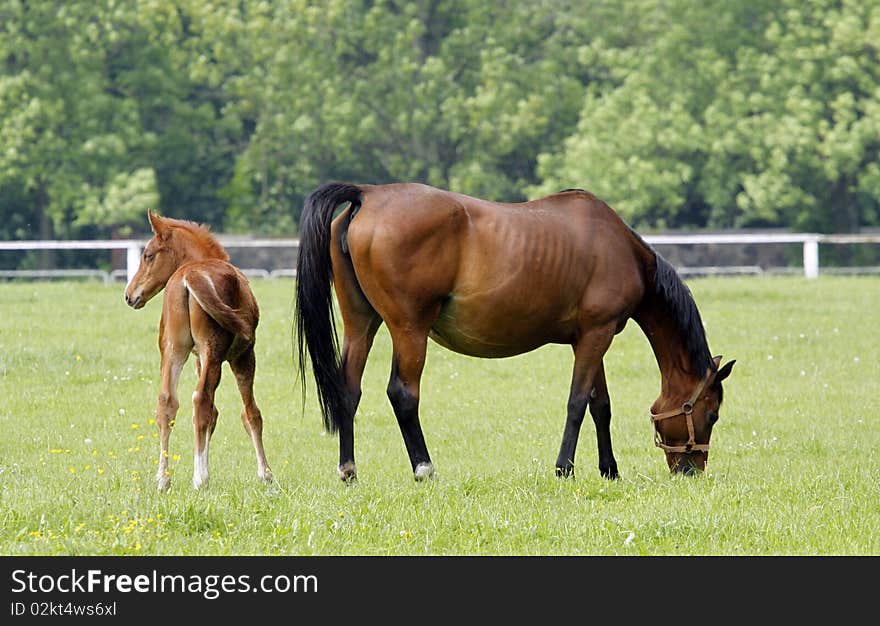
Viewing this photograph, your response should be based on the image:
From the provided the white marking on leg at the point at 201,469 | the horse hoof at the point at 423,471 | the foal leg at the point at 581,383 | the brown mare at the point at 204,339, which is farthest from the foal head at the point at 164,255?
the foal leg at the point at 581,383

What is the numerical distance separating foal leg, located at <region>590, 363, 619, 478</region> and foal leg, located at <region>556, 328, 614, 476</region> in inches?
8.4

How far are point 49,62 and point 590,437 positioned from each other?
27.0m

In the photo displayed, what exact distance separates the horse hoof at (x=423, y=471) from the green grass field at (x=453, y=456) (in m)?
0.07

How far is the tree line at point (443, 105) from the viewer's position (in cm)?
3378

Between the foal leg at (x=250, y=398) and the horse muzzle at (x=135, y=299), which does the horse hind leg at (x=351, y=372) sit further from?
the horse muzzle at (x=135, y=299)

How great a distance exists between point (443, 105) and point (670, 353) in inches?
1060

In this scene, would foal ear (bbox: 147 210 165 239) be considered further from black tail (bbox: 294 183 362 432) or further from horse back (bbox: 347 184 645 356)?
horse back (bbox: 347 184 645 356)

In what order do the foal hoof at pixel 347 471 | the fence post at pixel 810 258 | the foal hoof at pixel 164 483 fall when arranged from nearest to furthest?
1. the foal hoof at pixel 164 483
2. the foal hoof at pixel 347 471
3. the fence post at pixel 810 258

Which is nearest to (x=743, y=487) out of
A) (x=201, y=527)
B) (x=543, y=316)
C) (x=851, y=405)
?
(x=543, y=316)

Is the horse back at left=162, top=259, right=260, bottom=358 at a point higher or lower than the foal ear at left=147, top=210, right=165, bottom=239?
lower

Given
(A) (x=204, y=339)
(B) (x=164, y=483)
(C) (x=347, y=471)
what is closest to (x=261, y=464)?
(C) (x=347, y=471)

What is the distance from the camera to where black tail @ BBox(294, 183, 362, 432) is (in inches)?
319

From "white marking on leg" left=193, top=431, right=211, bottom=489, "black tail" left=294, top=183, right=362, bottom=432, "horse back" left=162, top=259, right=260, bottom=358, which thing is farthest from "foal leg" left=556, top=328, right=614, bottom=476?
"white marking on leg" left=193, top=431, right=211, bottom=489

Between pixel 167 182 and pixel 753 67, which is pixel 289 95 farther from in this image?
pixel 753 67
